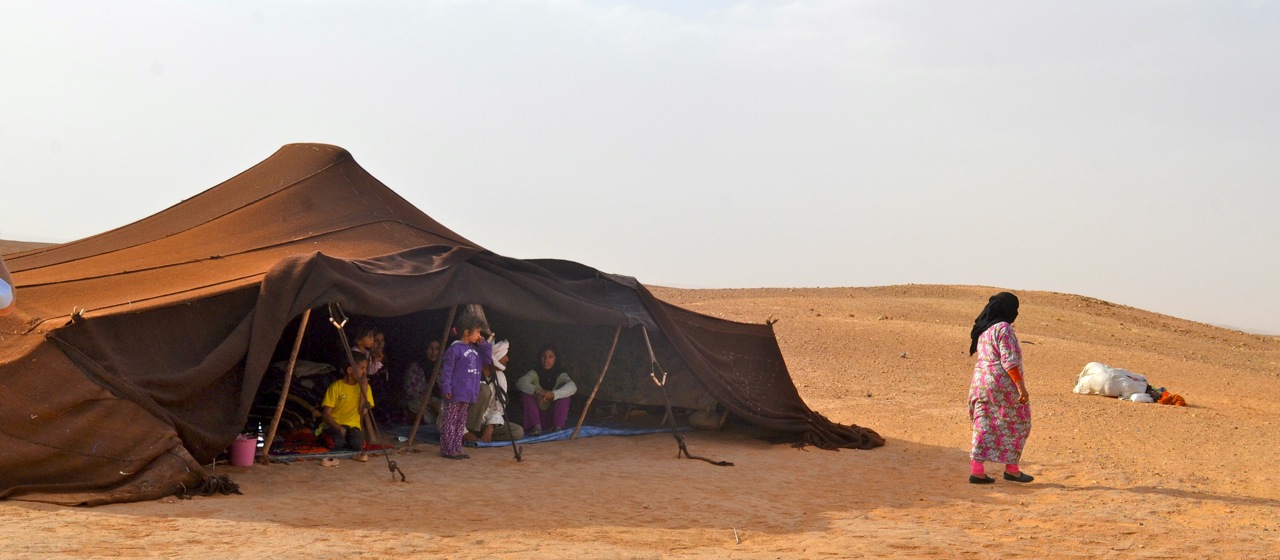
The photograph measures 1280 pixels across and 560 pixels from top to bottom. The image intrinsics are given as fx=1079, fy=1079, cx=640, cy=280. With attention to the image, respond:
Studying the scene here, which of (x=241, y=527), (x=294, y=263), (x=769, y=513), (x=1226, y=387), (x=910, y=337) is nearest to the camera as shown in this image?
(x=241, y=527)

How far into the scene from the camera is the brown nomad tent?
6734mm

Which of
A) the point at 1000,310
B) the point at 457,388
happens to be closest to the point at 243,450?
the point at 457,388

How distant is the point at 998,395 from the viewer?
27.9 feet

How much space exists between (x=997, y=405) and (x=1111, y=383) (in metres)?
7.61

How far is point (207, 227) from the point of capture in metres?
10.5

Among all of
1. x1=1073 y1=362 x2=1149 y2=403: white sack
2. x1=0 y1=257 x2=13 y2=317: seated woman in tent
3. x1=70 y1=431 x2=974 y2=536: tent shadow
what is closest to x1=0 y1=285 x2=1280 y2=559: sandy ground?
x1=70 y1=431 x2=974 y2=536: tent shadow

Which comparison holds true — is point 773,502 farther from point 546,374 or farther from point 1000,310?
point 546,374

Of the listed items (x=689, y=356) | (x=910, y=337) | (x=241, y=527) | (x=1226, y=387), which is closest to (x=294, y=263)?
(x=241, y=527)

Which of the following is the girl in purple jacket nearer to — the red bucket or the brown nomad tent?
the brown nomad tent

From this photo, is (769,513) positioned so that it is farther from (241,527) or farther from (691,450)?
(241,527)

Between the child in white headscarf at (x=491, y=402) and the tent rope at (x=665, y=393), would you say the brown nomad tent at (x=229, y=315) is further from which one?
the child in white headscarf at (x=491, y=402)

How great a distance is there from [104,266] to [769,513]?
20.8ft

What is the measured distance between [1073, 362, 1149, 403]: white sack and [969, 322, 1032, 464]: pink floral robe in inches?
289

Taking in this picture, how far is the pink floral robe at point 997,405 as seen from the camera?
8.48 m
